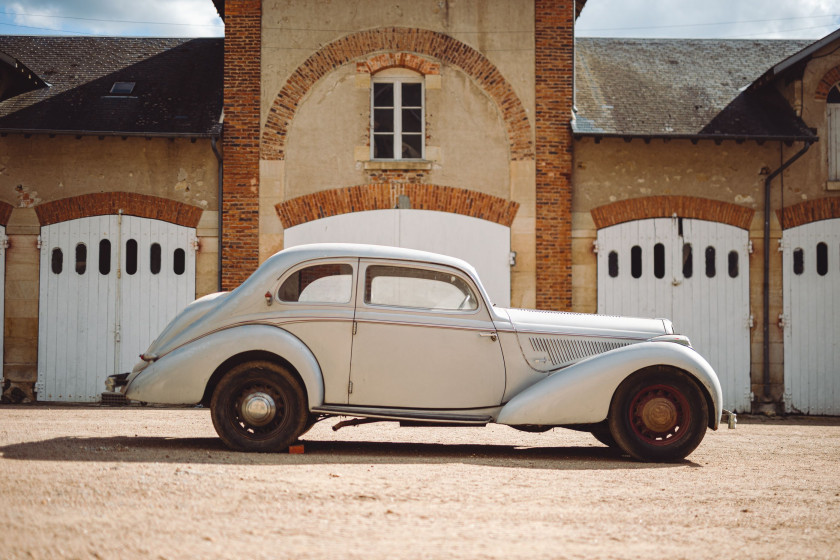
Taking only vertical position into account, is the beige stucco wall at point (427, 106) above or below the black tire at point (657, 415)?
above

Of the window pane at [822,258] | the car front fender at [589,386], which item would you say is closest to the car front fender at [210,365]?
the car front fender at [589,386]

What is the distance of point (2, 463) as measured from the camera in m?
6.42

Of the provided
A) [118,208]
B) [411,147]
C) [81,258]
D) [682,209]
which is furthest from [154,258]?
[682,209]

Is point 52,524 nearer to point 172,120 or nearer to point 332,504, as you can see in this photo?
point 332,504

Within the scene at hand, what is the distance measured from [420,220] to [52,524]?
389 inches

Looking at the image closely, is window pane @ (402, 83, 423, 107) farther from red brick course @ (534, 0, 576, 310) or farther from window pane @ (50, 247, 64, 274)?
window pane @ (50, 247, 64, 274)

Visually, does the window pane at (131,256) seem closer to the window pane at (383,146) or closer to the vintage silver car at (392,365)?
the window pane at (383,146)

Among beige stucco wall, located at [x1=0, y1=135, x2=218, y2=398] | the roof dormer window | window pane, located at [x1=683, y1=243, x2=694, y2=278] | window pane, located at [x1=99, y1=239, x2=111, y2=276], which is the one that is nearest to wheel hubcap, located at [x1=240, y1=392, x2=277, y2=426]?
beige stucco wall, located at [x1=0, y1=135, x2=218, y2=398]

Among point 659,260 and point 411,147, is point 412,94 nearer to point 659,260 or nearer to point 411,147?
point 411,147

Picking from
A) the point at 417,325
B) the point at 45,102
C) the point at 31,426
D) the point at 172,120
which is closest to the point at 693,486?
the point at 417,325

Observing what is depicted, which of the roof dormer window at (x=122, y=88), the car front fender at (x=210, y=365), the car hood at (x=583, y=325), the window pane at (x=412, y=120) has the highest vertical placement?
the roof dormer window at (x=122, y=88)

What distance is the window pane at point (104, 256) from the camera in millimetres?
14312

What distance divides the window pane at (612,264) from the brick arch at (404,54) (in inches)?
76.0

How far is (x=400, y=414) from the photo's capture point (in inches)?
305
